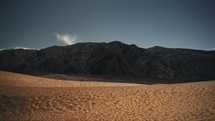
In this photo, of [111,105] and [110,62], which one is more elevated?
[110,62]

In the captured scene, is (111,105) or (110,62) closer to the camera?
(111,105)

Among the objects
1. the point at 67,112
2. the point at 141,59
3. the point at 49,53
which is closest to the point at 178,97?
the point at 67,112

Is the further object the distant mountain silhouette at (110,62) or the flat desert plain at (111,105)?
the distant mountain silhouette at (110,62)

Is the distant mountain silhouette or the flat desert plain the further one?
the distant mountain silhouette

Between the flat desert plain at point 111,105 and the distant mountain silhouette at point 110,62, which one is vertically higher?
the distant mountain silhouette at point 110,62
